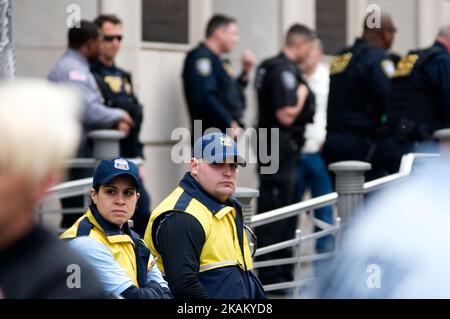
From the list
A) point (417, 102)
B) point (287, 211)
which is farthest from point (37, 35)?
point (287, 211)

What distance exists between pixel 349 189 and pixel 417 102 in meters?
1.58

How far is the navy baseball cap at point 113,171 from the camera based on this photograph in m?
4.73

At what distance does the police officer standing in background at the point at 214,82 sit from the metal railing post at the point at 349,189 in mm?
2052

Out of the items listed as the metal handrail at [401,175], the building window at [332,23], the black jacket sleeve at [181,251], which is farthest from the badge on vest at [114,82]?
the building window at [332,23]

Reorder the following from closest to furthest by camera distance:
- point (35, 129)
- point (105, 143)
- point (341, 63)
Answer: point (35, 129)
point (105, 143)
point (341, 63)

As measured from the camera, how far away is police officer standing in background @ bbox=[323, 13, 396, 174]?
9.12m

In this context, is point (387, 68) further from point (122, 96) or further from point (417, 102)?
point (122, 96)

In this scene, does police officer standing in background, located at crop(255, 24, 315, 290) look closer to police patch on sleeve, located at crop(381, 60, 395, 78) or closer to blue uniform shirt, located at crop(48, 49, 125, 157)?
police patch on sleeve, located at crop(381, 60, 395, 78)

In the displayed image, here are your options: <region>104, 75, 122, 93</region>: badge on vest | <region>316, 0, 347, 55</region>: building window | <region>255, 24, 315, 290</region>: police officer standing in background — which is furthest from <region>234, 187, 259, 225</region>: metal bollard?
<region>316, 0, 347, 55</region>: building window

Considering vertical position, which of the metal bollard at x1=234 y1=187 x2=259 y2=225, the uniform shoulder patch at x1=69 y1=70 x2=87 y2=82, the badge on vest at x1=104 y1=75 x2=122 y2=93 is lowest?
the metal bollard at x1=234 y1=187 x2=259 y2=225

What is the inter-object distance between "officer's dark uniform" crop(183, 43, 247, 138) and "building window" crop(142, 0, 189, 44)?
2.78 ft

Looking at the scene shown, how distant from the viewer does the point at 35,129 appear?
229 centimetres
